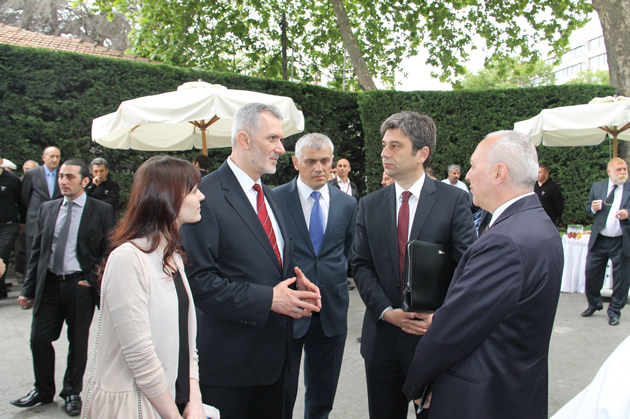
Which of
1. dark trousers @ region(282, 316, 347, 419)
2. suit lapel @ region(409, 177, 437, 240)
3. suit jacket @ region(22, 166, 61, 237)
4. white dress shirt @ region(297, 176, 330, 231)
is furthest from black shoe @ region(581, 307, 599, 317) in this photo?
suit jacket @ region(22, 166, 61, 237)

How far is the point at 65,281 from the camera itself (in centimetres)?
390

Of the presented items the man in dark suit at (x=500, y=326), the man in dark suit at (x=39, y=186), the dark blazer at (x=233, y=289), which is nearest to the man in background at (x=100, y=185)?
the man in dark suit at (x=39, y=186)

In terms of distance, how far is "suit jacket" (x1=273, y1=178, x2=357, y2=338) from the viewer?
10.3 ft

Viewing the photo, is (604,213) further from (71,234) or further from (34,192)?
(34,192)

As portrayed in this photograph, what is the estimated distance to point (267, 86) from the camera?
11.0 m

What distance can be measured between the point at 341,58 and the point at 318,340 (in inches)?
699

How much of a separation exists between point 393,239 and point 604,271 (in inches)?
220

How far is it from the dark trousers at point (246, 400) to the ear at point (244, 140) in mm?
1211

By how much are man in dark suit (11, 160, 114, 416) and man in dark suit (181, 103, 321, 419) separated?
6.52ft

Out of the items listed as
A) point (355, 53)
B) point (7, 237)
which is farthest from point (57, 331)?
point (355, 53)

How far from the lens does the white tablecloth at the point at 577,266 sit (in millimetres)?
7727

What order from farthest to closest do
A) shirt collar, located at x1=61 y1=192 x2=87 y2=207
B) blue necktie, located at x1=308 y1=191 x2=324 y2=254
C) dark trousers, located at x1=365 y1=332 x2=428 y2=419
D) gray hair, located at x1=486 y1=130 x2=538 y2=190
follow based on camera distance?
1. shirt collar, located at x1=61 y1=192 x2=87 y2=207
2. blue necktie, located at x1=308 y1=191 x2=324 y2=254
3. dark trousers, located at x1=365 y1=332 x2=428 y2=419
4. gray hair, located at x1=486 y1=130 x2=538 y2=190

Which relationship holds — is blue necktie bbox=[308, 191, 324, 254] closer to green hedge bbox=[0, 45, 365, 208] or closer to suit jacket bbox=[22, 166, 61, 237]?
suit jacket bbox=[22, 166, 61, 237]

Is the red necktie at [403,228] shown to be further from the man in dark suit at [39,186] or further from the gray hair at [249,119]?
the man in dark suit at [39,186]
